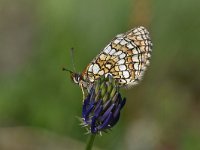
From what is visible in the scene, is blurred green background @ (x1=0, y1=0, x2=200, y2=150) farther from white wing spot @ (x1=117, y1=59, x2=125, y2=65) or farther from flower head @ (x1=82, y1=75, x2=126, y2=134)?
flower head @ (x1=82, y1=75, x2=126, y2=134)

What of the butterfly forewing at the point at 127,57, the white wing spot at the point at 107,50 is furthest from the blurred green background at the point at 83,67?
the white wing spot at the point at 107,50

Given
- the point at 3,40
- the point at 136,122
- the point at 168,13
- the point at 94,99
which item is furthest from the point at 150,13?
the point at 94,99

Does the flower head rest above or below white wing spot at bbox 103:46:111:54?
below

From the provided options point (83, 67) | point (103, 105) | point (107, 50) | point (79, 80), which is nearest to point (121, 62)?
point (107, 50)

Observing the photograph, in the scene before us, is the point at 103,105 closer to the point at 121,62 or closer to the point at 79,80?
the point at 79,80

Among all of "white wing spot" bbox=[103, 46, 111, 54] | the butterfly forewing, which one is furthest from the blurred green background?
"white wing spot" bbox=[103, 46, 111, 54]

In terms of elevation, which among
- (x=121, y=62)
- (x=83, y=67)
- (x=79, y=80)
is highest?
(x=121, y=62)
